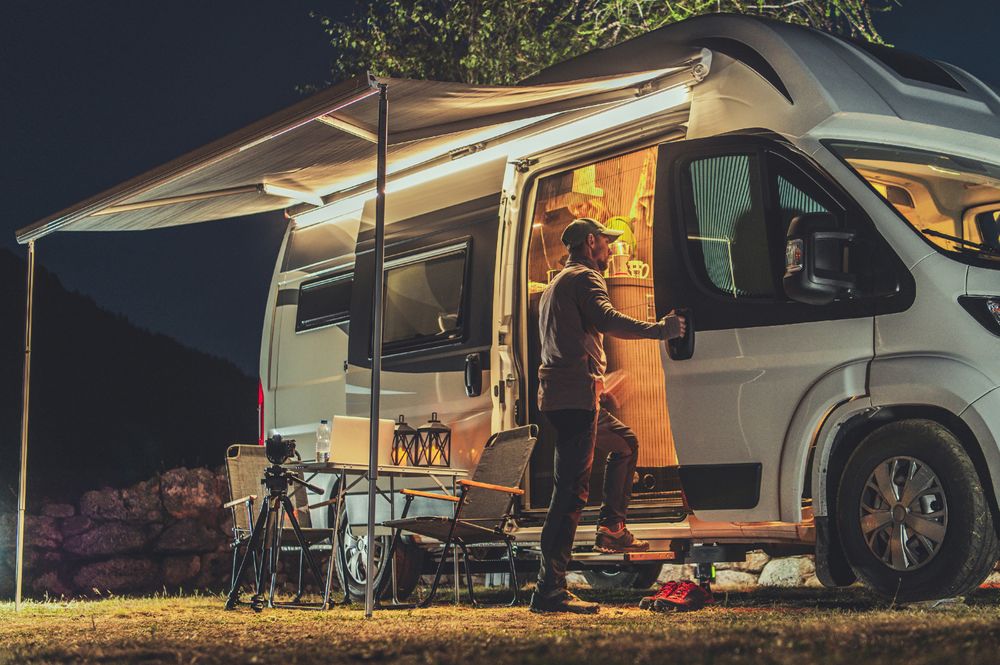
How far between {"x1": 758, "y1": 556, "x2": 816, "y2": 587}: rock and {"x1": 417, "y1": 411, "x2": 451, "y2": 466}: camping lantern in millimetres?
3258

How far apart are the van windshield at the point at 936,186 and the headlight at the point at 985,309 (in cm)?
46

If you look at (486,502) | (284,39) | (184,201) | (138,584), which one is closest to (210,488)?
(138,584)

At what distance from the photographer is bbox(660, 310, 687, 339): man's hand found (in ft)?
19.6

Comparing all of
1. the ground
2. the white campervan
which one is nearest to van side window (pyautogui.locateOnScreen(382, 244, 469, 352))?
the white campervan

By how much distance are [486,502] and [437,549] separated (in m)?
1.20

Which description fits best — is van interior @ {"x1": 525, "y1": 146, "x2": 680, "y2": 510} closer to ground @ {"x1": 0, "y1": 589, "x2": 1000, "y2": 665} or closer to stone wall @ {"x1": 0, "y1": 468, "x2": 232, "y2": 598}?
ground @ {"x1": 0, "y1": 589, "x2": 1000, "y2": 665}

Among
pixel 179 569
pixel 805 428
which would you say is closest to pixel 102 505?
pixel 179 569

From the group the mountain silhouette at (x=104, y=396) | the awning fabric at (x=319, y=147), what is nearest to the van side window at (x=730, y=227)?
the awning fabric at (x=319, y=147)

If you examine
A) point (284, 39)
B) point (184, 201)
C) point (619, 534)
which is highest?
point (284, 39)

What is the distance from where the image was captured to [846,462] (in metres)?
5.64

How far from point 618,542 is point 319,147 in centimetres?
281

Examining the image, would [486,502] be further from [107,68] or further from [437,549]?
[107,68]

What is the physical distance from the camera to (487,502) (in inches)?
281

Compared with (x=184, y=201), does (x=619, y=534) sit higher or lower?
lower
